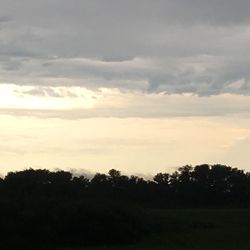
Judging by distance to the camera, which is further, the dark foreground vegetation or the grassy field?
the dark foreground vegetation

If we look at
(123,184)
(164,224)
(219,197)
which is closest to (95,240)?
(164,224)

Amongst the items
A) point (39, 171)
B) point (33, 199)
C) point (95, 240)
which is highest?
point (39, 171)

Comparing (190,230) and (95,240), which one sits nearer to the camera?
(95,240)

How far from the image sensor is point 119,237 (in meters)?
65.5

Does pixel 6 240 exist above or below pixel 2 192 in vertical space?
below

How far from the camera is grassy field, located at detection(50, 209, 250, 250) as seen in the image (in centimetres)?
5512

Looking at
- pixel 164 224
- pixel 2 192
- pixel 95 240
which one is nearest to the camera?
pixel 95 240

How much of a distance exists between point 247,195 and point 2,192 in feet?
269

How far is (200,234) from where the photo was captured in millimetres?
65188

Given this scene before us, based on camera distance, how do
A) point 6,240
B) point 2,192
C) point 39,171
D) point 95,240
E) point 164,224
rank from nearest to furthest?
point 6,240 < point 95,240 < point 2,192 < point 164,224 < point 39,171

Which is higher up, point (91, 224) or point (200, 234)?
point (91, 224)

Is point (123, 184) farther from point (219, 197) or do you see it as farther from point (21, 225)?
point (21, 225)

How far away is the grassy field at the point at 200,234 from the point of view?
55125 millimetres

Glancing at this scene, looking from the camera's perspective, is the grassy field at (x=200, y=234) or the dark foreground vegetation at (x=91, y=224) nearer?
the grassy field at (x=200, y=234)
